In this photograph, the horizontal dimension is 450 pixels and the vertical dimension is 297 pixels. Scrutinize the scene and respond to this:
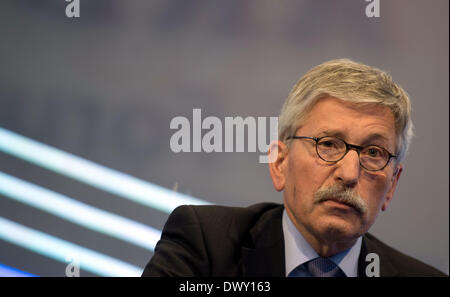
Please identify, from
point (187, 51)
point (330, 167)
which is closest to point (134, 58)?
point (187, 51)

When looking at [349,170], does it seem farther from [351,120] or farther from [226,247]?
[226,247]

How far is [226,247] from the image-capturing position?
6.23 ft

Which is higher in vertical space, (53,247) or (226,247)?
(226,247)

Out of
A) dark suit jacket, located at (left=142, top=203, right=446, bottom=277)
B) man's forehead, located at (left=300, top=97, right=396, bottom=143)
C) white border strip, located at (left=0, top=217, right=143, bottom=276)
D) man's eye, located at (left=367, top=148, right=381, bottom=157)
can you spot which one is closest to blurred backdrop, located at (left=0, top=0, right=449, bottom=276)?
white border strip, located at (left=0, top=217, right=143, bottom=276)

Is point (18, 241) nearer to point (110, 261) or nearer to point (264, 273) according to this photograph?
point (110, 261)

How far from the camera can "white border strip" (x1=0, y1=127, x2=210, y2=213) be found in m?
2.55

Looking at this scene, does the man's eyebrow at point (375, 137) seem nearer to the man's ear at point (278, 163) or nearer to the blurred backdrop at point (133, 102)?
the man's ear at point (278, 163)

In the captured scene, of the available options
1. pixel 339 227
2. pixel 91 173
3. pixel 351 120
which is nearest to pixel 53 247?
pixel 91 173

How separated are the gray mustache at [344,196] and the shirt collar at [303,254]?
0.25 meters

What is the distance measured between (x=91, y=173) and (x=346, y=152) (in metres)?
1.34

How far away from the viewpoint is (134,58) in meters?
2.71

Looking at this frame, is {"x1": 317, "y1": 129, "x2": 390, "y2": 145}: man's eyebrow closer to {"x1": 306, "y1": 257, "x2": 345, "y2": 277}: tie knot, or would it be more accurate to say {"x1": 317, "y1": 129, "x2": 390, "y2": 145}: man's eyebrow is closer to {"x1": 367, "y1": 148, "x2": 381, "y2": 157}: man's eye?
{"x1": 367, "y1": 148, "x2": 381, "y2": 157}: man's eye

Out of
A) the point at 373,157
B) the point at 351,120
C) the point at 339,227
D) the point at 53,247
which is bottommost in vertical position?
the point at 53,247

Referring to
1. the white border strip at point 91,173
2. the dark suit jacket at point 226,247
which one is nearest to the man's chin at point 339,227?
the dark suit jacket at point 226,247
